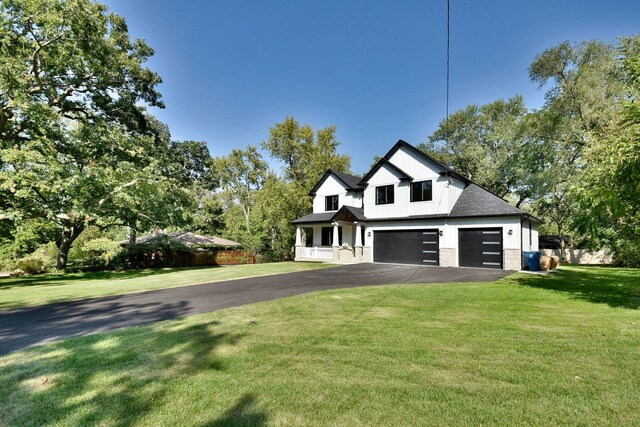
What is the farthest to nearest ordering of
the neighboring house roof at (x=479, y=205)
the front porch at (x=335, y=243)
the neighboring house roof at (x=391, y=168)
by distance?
the front porch at (x=335, y=243) → the neighboring house roof at (x=391, y=168) → the neighboring house roof at (x=479, y=205)

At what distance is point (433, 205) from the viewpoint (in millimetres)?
19609

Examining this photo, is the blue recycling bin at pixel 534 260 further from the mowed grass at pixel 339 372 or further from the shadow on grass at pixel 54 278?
the shadow on grass at pixel 54 278

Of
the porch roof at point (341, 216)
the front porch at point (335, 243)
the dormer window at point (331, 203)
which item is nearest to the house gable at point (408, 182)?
the porch roof at point (341, 216)

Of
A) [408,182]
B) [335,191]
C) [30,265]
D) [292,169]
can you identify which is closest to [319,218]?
[335,191]

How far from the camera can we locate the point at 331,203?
26547mm

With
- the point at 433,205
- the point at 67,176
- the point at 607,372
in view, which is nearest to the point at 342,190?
the point at 433,205

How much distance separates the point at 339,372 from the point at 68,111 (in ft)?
80.2

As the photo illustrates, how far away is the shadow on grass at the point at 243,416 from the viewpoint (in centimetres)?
279

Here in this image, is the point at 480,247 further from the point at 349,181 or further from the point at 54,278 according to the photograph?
the point at 54,278

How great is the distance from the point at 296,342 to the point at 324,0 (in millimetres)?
15373

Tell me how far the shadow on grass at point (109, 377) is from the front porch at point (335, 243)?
58.5 feet

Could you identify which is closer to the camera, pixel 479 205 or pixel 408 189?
pixel 479 205

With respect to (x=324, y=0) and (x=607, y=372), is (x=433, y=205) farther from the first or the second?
(x=607, y=372)

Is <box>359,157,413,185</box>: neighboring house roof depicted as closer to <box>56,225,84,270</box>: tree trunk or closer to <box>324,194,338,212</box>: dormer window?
<box>324,194,338,212</box>: dormer window
